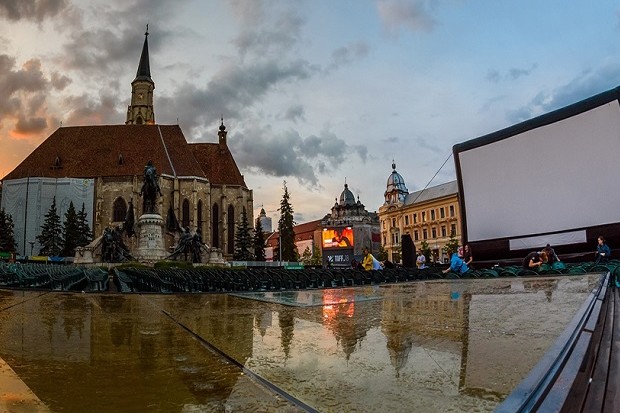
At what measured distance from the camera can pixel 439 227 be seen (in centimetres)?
6075

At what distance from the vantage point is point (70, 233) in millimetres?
44781

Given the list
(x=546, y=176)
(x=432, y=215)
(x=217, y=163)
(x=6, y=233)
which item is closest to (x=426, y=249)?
(x=432, y=215)

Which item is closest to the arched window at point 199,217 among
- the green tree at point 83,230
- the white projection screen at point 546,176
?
the green tree at point 83,230

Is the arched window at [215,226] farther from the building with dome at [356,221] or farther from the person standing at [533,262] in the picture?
the person standing at [533,262]

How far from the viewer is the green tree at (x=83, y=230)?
44.9 meters

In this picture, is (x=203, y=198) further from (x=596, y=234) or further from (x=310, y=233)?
(x=310, y=233)

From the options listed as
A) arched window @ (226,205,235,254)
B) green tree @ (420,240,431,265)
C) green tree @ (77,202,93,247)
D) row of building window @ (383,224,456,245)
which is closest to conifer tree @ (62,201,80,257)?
green tree @ (77,202,93,247)

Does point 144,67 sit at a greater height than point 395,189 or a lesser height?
greater

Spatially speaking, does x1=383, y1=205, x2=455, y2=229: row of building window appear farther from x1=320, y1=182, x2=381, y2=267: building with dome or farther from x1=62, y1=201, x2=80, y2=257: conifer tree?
x1=62, y1=201, x2=80, y2=257: conifer tree

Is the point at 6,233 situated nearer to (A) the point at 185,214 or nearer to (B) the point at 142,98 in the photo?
(A) the point at 185,214

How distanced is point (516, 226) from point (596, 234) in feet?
11.5

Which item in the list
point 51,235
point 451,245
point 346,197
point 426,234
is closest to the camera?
point 51,235

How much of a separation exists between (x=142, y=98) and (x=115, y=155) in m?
15.5

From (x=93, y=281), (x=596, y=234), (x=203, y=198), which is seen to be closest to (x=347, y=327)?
(x=93, y=281)
